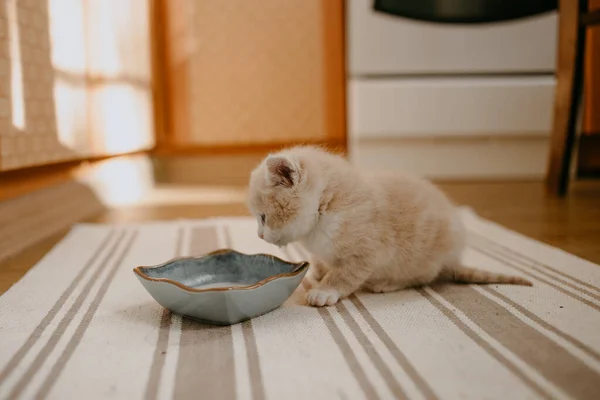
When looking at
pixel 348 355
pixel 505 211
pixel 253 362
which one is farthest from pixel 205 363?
pixel 505 211

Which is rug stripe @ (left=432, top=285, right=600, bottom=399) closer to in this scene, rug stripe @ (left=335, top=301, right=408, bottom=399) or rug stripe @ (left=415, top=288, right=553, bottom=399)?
rug stripe @ (left=415, top=288, right=553, bottom=399)

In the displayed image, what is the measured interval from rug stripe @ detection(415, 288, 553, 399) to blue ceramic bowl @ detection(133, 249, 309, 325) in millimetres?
235

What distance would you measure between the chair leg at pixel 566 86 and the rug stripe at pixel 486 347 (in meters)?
1.37

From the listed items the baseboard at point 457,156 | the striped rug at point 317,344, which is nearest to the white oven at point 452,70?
the baseboard at point 457,156

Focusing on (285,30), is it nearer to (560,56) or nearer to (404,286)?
(560,56)

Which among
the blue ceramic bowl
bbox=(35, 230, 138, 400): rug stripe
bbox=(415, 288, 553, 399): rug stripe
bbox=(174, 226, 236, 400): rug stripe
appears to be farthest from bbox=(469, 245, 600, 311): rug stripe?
bbox=(35, 230, 138, 400): rug stripe

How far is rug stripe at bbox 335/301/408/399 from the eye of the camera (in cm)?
69

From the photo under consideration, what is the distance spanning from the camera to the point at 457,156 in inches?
112

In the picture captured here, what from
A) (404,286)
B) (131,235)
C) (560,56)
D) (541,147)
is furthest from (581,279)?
(541,147)

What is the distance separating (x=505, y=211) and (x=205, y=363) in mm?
1498

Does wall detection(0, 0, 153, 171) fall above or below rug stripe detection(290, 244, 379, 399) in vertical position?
above

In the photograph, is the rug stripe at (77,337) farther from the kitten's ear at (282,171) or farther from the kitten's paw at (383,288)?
the kitten's paw at (383,288)

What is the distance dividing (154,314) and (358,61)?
6.69 feet

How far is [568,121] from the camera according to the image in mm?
2170
